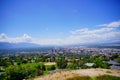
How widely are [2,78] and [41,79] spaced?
11969 millimetres

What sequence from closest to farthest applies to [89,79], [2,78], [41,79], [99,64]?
[89,79] < [41,79] < [2,78] < [99,64]

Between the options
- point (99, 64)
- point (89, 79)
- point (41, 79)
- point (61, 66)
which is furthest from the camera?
point (61, 66)

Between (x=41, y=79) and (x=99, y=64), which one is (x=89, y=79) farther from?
(x=99, y=64)

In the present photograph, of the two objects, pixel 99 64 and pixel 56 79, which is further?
pixel 99 64

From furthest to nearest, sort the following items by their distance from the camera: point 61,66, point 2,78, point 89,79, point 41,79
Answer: point 61,66 → point 2,78 → point 41,79 → point 89,79

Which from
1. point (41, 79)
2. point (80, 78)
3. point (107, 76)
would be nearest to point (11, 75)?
point (41, 79)

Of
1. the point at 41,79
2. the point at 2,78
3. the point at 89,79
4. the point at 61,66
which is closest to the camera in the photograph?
the point at 89,79

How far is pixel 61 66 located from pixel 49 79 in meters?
25.5

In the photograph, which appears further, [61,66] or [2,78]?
[61,66]

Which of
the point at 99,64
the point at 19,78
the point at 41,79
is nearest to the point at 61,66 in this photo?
the point at 99,64

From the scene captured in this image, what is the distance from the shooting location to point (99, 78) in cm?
1638

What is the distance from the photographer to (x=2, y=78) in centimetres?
2678

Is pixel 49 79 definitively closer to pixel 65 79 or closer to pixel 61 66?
pixel 65 79

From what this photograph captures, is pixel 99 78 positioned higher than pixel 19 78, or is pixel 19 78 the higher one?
pixel 99 78
